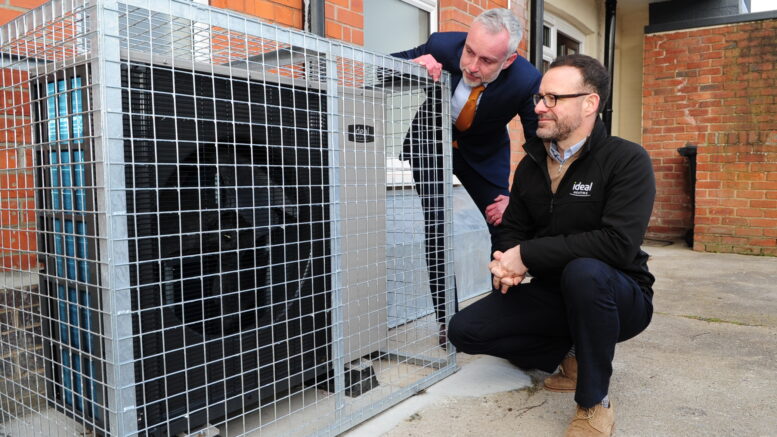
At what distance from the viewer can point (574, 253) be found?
6.59 feet

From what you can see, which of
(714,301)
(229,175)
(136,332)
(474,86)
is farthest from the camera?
(714,301)

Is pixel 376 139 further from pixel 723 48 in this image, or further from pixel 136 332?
pixel 723 48

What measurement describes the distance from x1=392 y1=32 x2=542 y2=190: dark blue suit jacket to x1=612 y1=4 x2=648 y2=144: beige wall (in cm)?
586

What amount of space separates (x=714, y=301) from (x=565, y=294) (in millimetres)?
2561

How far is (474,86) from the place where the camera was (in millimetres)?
2646

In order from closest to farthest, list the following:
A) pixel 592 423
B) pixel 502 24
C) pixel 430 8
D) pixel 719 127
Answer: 1. pixel 592 423
2. pixel 502 24
3. pixel 430 8
4. pixel 719 127

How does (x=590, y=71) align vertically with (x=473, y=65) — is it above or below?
below

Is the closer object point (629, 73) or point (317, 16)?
point (317, 16)

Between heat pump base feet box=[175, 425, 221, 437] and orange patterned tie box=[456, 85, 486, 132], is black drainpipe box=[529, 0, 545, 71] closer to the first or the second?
orange patterned tie box=[456, 85, 486, 132]

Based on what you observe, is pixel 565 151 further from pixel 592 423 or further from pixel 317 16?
pixel 317 16

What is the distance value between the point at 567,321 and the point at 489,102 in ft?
3.57

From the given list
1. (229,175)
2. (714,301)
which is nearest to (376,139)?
(229,175)

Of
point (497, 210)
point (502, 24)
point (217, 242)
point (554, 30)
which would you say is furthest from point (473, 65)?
point (554, 30)

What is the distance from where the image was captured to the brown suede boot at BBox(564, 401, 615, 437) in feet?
6.26
